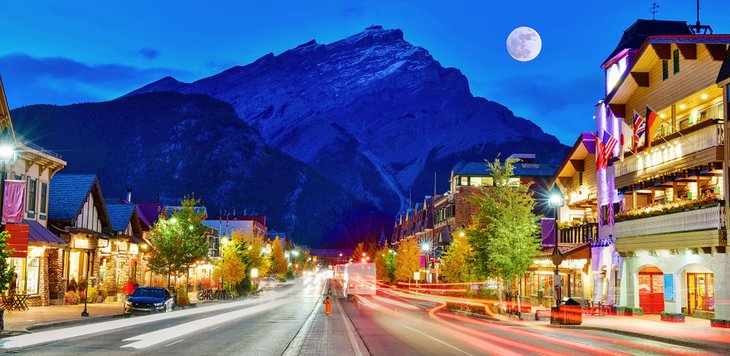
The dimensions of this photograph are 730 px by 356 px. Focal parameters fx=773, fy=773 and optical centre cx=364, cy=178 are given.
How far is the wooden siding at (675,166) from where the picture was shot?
111ft

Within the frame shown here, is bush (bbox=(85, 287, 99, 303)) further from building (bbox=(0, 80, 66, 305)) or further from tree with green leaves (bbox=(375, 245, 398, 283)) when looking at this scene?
tree with green leaves (bbox=(375, 245, 398, 283))

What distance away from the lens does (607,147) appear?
153 ft

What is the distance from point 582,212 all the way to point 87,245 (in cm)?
3580

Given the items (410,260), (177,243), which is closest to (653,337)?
(177,243)

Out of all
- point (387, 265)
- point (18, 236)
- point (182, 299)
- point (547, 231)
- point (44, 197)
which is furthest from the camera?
point (387, 265)

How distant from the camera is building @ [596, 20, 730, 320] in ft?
114

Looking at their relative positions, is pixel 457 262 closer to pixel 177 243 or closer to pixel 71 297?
pixel 177 243

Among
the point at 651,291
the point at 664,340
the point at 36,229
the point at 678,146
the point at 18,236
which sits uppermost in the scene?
the point at 678,146

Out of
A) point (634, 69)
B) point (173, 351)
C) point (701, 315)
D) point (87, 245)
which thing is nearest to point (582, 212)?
point (634, 69)

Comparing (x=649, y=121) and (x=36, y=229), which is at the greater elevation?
(x=649, y=121)

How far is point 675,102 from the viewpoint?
40.1m

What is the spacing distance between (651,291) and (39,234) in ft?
112

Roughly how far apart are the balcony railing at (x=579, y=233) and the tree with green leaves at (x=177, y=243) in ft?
89.5

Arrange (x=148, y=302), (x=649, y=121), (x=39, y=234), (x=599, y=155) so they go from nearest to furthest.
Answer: (x=649, y=121) < (x=148, y=302) < (x=39, y=234) < (x=599, y=155)
